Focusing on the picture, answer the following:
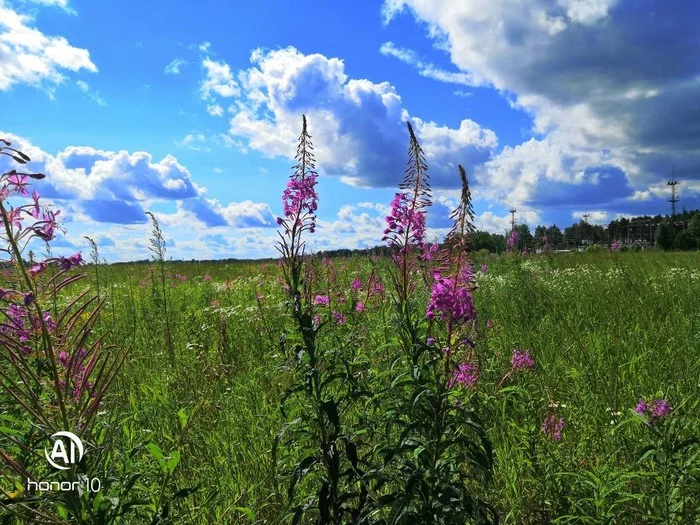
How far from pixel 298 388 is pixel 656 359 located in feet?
12.1

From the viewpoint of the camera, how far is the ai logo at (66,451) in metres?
1.47

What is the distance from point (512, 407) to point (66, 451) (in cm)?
326

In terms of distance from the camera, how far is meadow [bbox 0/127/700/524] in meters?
1.75

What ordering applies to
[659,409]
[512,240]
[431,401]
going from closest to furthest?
1. [431,401]
2. [659,409]
3. [512,240]

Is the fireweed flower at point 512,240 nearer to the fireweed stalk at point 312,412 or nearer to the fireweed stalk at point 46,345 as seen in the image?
the fireweed stalk at point 312,412

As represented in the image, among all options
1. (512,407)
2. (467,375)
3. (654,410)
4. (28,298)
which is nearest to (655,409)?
(654,410)

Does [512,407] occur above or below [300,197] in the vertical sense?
below

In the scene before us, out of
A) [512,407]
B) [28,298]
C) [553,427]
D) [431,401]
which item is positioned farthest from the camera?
[512,407]

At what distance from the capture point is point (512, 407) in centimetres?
380

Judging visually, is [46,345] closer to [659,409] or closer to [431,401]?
[431,401]

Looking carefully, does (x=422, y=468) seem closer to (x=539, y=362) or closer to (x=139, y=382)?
(x=539, y=362)

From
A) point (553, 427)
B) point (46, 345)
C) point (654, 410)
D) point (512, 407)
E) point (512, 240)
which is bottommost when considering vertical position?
point (512, 407)

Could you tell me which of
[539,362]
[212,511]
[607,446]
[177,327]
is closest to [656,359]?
[539,362]

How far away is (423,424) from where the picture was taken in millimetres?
1910
